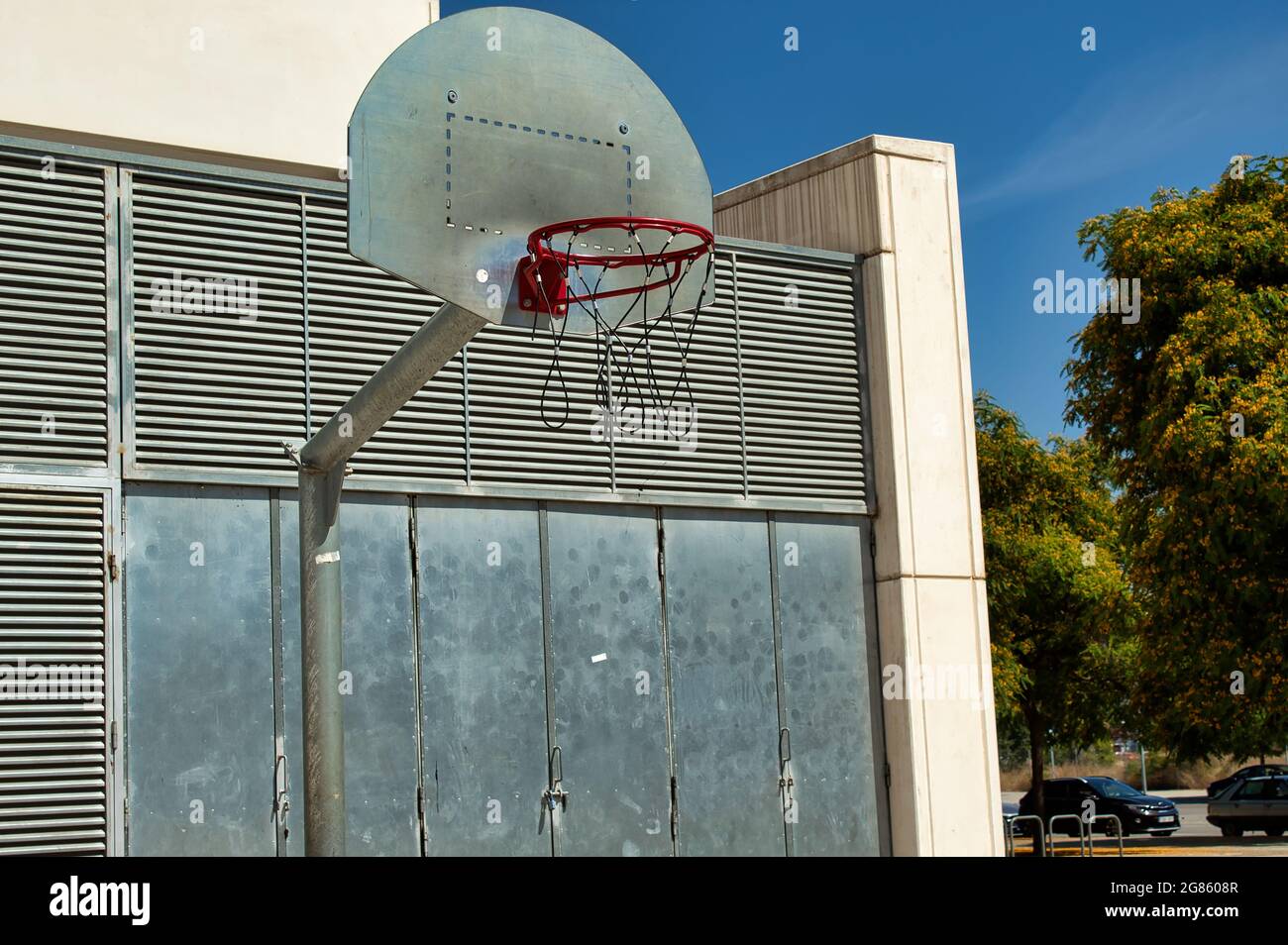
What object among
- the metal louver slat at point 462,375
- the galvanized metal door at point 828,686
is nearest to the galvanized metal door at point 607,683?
the metal louver slat at point 462,375

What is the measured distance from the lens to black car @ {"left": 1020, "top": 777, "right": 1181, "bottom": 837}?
119ft

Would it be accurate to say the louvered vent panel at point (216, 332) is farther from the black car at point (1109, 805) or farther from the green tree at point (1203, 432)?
the black car at point (1109, 805)

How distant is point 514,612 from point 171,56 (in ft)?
19.9

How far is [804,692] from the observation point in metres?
13.8

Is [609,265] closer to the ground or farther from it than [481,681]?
farther from it

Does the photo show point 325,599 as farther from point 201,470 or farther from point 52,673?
point 201,470

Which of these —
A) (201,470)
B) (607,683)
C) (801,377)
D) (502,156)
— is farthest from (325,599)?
(801,377)

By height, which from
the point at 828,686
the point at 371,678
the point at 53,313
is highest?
the point at 53,313

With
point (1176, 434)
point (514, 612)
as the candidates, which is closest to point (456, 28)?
point (514, 612)

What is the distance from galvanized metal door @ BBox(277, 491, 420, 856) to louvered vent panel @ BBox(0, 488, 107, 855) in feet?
4.34

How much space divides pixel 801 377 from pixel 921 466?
1457mm

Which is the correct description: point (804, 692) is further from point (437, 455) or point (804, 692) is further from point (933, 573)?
point (437, 455)

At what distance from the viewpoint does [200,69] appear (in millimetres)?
14211
